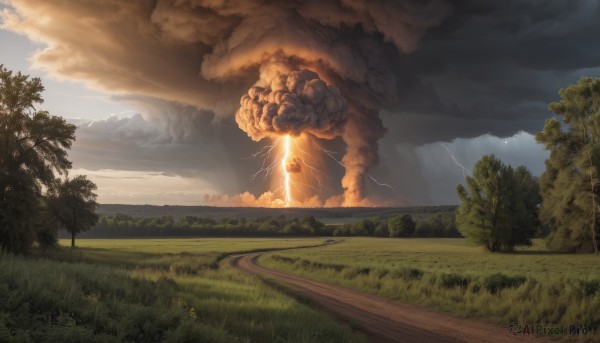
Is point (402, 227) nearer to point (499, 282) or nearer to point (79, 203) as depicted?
point (79, 203)

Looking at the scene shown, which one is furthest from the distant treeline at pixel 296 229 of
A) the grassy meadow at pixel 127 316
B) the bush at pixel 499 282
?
the grassy meadow at pixel 127 316

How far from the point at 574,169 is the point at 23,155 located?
68.0 meters

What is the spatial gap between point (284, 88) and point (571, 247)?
274 ft

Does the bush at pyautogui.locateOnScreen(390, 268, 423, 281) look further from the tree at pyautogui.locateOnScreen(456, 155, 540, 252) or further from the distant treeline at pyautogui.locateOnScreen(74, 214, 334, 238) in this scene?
the distant treeline at pyautogui.locateOnScreen(74, 214, 334, 238)

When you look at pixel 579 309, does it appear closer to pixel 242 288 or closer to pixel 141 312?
pixel 242 288

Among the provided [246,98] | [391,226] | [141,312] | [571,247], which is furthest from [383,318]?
[246,98]

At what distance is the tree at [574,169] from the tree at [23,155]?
62343mm

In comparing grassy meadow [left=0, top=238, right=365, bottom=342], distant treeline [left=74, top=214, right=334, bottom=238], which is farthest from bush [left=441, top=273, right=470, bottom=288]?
distant treeline [left=74, top=214, right=334, bottom=238]

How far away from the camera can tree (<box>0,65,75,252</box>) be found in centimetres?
3272

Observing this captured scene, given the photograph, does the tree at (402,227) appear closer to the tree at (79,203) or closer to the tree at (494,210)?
the tree at (494,210)

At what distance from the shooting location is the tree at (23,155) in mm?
32719

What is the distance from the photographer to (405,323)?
48.1ft

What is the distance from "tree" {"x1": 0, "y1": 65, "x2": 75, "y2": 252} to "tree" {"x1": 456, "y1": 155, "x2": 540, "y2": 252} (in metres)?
56.2

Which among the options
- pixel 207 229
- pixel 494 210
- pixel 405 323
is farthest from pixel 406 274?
pixel 207 229
